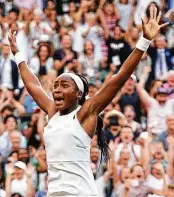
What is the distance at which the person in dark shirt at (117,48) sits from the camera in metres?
17.1

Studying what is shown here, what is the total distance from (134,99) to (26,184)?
Answer: 3.10 metres

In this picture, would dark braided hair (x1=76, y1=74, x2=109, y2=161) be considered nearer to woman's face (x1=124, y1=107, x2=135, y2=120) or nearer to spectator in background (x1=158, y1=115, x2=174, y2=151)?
spectator in background (x1=158, y1=115, x2=174, y2=151)

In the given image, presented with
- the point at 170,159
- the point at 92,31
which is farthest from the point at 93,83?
the point at 170,159

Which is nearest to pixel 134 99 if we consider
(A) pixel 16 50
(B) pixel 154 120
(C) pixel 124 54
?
(B) pixel 154 120

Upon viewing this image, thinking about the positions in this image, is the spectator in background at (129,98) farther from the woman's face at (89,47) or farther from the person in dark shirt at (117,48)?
the woman's face at (89,47)

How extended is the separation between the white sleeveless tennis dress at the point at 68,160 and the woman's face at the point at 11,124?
7.40m

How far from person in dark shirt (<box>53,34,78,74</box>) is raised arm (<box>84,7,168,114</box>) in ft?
30.4

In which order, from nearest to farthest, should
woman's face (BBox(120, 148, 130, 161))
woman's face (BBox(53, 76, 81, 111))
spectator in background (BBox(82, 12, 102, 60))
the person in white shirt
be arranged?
woman's face (BBox(53, 76, 81, 111)), woman's face (BBox(120, 148, 130, 161)), the person in white shirt, spectator in background (BBox(82, 12, 102, 60))

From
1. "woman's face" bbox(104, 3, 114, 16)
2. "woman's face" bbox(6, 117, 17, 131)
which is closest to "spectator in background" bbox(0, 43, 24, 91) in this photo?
"woman's face" bbox(6, 117, 17, 131)

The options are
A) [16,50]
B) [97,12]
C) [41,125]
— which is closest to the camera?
[16,50]

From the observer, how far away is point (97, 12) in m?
18.2

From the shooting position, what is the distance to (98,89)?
1557 centimetres

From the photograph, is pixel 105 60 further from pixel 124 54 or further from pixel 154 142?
pixel 154 142

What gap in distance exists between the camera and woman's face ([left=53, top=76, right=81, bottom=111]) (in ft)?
24.5
